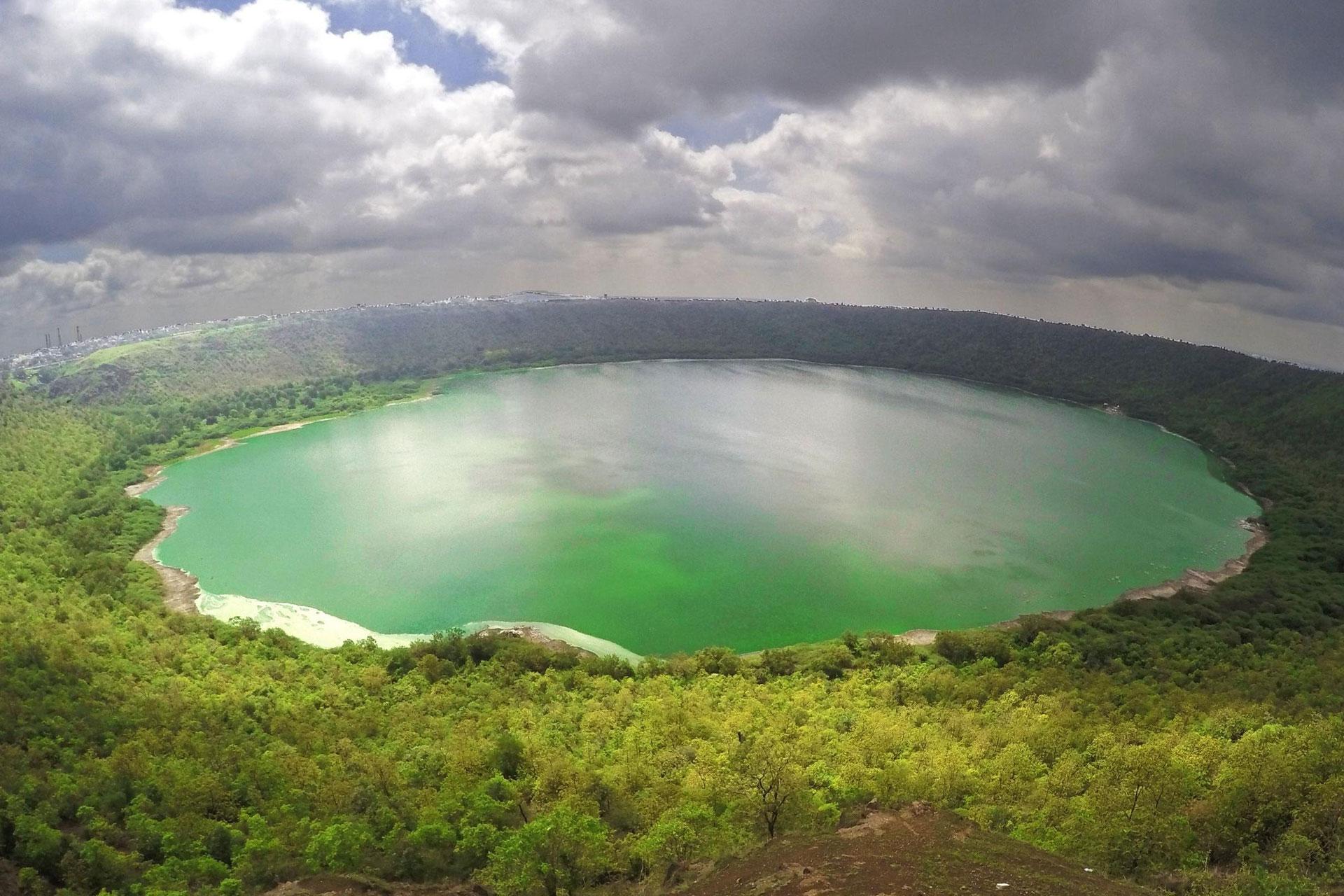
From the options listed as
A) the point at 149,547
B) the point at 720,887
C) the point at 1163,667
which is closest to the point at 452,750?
the point at 720,887

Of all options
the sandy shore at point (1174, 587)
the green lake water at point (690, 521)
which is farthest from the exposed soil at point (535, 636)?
the sandy shore at point (1174, 587)

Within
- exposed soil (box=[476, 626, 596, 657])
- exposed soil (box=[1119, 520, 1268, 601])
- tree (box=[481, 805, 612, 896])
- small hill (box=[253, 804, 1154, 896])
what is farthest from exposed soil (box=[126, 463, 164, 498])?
exposed soil (box=[1119, 520, 1268, 601])

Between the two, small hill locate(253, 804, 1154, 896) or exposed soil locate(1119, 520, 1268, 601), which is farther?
exposed soil locate(1119, 520, 1268, 601)

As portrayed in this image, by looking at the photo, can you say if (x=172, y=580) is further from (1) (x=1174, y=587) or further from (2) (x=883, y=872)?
(1) (x=1174, y=587)

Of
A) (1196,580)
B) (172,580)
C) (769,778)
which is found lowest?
(172,580)

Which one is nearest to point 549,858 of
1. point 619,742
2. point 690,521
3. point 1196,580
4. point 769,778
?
point 769,778

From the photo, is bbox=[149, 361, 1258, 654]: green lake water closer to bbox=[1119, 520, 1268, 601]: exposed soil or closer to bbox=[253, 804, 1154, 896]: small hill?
bbox=[1119, 520, 1268, 601]: exposed soil

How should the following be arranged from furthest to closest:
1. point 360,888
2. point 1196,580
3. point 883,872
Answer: point 1196,580 < point 360,888 < point 883,872

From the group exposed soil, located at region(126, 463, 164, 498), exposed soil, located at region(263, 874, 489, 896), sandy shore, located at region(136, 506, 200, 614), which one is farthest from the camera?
exposed soil, located at region(126, 463, 164, 498)
